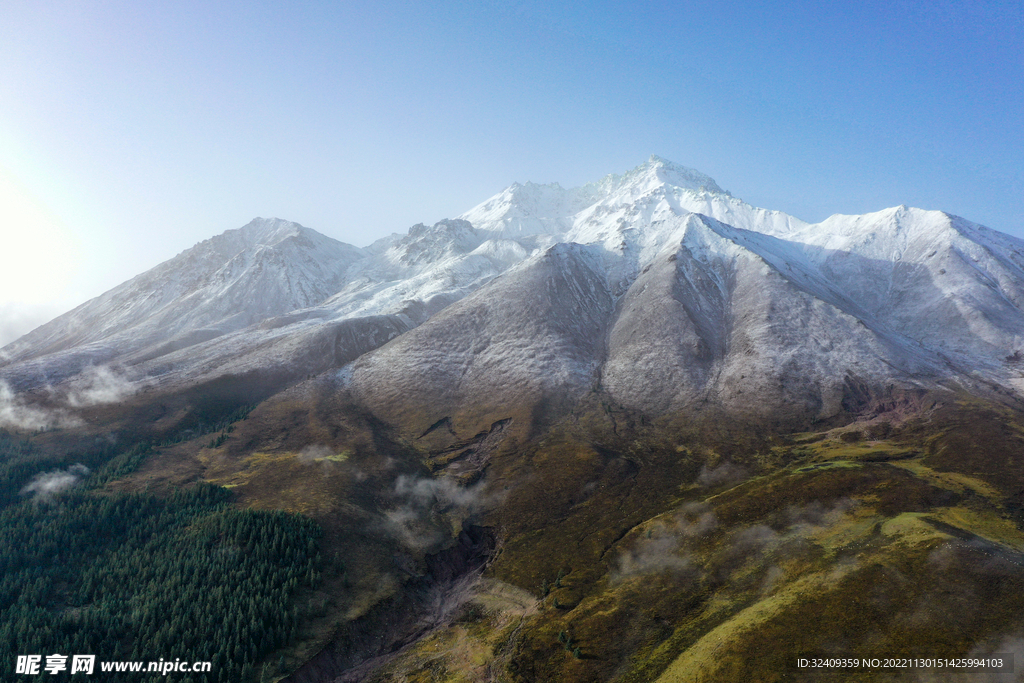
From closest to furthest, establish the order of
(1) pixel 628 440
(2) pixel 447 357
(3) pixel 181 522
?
1. (3) pixel 181 522
2. (1) pixel 628 440
3. (2) pixel 447 357

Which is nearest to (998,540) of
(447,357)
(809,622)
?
(809,622)

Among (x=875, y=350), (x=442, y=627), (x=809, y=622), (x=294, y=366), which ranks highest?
(x=294, y=366)

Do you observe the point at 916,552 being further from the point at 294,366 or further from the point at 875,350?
the point at 294,366

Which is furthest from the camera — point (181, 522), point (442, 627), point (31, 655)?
point (181, 522)

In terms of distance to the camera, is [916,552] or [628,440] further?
[628,440]

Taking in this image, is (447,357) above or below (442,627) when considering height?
above

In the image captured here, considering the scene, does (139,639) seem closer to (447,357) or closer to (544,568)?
(544,568)

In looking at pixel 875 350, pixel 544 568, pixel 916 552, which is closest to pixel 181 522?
pixel 544 568

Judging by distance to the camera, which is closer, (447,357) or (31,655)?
A: (31,655)

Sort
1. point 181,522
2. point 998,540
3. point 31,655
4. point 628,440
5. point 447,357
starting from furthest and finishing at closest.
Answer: point 447,357 < point 628,440 < point 181,522 < point 998,540 < point 31,655
